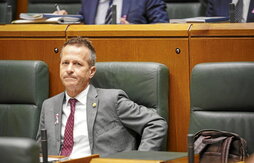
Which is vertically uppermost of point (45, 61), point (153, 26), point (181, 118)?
point (153, 26)

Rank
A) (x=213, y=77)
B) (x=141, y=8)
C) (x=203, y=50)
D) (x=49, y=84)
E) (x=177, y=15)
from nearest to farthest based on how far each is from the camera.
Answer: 1. (x=213, y=77)
2. (x=203, y=50)
3. (x=49, y=84)
4. (x=141, y=8)
5. (x=177, y=15)

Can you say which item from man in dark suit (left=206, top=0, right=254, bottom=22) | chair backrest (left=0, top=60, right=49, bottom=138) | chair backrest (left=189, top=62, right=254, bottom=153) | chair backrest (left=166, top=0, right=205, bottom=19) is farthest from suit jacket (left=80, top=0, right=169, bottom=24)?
chair backrest (left=189, top=62, right=254, bottom=153)

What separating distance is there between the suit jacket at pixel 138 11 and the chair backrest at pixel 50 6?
2.64 feet

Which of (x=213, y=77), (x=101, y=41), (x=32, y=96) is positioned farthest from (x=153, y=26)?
(x=32, y=96)

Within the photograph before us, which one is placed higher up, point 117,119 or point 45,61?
point 45,61

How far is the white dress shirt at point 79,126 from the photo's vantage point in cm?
245

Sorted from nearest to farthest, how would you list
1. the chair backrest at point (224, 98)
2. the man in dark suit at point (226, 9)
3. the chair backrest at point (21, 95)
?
the chair backrest at point (224, 98)
the chair backrest at point (21, 95)
the man in dark suit at point (226, 9)

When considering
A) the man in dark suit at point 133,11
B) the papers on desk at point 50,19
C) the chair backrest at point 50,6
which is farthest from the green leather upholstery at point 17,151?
the chair backrest at point 50,6

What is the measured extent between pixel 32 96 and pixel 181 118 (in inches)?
27.2

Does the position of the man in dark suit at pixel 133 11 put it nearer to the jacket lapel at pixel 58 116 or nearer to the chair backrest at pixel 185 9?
the chair backrest at pixel 185 9

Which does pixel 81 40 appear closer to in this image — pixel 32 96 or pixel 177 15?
pixel 32 96

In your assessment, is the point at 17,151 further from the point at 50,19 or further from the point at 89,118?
the point at 50,19

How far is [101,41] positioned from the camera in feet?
8.96

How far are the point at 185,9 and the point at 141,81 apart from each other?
1842 millimetres
